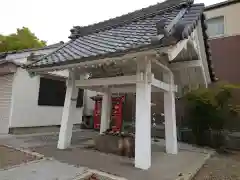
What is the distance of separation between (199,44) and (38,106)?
8.03 metres

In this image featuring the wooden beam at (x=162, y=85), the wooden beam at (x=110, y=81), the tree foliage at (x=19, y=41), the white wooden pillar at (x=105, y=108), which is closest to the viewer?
the wooden beam at (x=110, y=81)

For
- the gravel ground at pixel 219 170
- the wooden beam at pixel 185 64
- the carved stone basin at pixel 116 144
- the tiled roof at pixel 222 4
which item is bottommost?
the gravel ground at pixel 219 170

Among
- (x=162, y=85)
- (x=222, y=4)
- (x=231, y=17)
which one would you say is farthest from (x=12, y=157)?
(x=222, y=4)

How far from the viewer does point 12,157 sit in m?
5.22

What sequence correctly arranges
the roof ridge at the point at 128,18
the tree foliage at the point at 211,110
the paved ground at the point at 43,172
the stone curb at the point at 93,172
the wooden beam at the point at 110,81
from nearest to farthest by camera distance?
the paved ground at the point at 43,172
the stone curb at the point at 93,172
the wooden beam at the point at 110,81
the roof ridge at the point at 128,18
the tree foliage at the point at 211,110

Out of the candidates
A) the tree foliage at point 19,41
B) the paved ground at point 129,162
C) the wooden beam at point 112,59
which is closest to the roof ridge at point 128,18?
the wooden beam at point 112,59

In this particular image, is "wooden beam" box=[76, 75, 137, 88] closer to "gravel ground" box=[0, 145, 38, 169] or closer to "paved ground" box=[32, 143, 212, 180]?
"paved ground" box=[32, 143, 212, 180]

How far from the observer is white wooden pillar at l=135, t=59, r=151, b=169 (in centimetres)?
464

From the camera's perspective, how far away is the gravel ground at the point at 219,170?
4.74m

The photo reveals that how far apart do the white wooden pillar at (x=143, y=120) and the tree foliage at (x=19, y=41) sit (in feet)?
51.3

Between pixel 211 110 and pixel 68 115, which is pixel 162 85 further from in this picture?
pixel 211 110

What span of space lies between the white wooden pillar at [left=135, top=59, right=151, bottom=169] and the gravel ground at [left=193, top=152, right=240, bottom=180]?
1.27 m

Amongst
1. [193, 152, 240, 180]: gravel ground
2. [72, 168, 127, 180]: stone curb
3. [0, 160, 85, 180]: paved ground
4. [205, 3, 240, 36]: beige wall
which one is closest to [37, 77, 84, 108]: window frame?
[0, 160, 85, 180]: paved ground

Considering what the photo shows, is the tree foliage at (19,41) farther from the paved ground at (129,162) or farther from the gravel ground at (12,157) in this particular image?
the gravel ground at (12,157)
